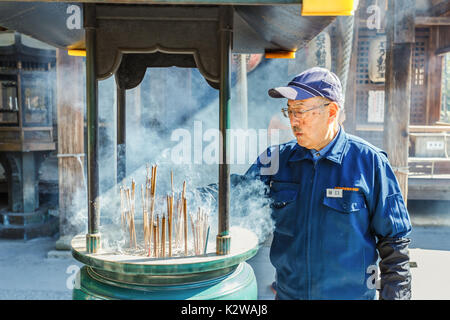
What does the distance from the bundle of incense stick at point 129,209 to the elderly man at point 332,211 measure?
830mm

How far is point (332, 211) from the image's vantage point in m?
1.97

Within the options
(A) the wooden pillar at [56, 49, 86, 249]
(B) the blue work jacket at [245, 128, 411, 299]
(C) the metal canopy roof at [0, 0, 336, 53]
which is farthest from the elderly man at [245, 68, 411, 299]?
(A) the wooden pillar at [56, 49, 86, 249]

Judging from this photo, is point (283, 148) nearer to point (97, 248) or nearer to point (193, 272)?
point (193, 272)

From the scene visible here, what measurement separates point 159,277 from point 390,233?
1105mm

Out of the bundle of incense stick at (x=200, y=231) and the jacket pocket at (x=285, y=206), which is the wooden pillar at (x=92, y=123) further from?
the jacket pocket at (x=285, y=206)

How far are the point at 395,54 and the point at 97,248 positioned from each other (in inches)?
162

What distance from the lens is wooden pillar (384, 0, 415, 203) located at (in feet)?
16.2

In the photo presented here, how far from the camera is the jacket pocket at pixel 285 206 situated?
81.2 inches

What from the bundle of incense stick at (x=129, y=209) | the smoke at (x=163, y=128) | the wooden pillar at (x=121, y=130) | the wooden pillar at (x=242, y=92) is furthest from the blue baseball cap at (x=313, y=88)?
the wooden pillar at (x=242, y=92)

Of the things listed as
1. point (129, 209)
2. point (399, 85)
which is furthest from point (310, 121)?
point (399, 85)

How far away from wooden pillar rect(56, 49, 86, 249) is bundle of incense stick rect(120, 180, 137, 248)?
2981 mm

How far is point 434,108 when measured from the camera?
332 inches

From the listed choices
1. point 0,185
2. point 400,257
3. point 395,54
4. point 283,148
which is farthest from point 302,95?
point 0,185

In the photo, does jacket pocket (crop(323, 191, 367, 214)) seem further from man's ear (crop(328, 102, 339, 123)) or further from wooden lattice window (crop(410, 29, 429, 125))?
wooden lattice window (crop(410, 29, 429, 125))
